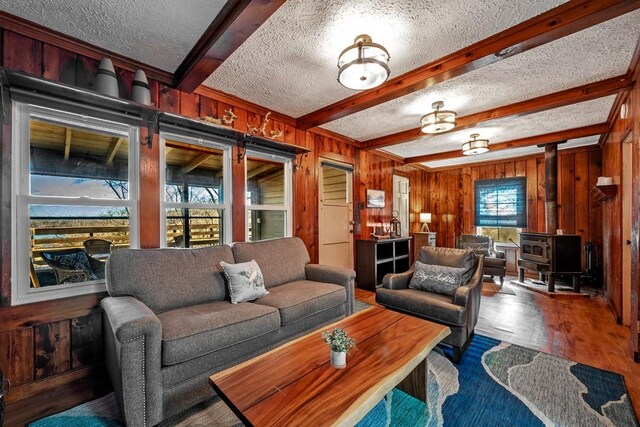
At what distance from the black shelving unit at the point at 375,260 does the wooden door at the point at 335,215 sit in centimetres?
19

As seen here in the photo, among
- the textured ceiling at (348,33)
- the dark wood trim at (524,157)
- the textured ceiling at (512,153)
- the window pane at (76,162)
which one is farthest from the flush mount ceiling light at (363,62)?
the dark wood trim at (524,157)

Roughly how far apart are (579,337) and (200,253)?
3774 mm

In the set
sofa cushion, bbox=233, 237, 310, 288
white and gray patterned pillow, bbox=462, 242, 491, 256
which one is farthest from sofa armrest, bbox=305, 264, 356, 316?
white and gray patterned pillow, bbox=462, 242, 491, 256

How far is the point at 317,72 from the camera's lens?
2.54 meters

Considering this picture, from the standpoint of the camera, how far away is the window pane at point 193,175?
273 centimetres

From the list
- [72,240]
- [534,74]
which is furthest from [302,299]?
[534,74]

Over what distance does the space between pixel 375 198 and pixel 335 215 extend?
47.9 inches

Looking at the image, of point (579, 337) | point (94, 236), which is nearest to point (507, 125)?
point (579, 337)

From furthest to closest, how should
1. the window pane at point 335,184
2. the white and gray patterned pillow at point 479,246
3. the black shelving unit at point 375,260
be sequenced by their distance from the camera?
1. the white and gray patterned pillow at point 479,246
2. the window pane at point 335,184
3. the black shelving unit at point 375,260

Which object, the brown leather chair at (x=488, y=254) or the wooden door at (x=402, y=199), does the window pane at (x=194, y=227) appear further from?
the brown leather chair at (x=488, y=254)

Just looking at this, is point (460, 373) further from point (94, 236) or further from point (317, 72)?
point (94, 236)

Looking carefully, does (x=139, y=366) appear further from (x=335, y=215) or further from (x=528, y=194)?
(x=528, y=194)

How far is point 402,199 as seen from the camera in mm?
6398

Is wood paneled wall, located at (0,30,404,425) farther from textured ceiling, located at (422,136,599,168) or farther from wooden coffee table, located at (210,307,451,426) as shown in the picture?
textured ceiling, located at (422,136,599,168)
